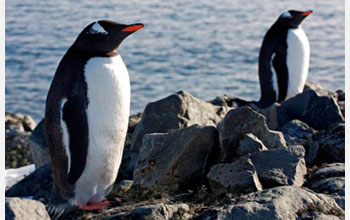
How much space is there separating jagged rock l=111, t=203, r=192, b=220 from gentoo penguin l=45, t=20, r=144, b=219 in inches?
41.4

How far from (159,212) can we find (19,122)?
29.4 ft

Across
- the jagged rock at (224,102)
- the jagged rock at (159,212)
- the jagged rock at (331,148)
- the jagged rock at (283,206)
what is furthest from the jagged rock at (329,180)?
the jagged rock at (224,102)

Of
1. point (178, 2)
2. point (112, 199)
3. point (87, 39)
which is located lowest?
point (178, 2)

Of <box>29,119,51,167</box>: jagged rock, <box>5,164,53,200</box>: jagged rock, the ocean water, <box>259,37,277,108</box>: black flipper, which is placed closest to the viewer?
<box>5,164,53,200</box>: jagged rock

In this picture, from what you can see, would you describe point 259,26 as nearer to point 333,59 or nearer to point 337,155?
point 333,59

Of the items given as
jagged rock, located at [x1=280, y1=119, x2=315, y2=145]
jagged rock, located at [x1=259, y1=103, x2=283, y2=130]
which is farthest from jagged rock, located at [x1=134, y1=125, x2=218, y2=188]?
jagged rock, located at [x1=259, y1=103, x2=283, y2=130]

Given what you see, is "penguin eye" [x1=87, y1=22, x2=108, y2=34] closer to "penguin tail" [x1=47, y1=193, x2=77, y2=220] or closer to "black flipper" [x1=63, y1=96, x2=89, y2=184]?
"black flipper" [x1=63, y1=96, x2=89, y2=184]

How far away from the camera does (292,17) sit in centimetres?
1297

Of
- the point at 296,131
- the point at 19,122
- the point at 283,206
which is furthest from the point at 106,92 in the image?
the point at 19,122

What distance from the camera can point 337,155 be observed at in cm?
779

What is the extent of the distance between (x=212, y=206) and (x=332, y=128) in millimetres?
2621

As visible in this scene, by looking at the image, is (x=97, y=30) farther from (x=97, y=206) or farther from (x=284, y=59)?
(x=284, y=59)

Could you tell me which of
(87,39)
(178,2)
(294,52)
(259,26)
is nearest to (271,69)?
(294,52)

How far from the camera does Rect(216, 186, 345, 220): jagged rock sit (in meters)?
5.71
